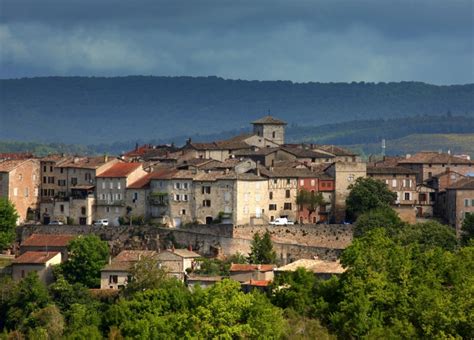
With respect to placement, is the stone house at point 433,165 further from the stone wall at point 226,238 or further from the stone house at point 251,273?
the stone house at point 251,273

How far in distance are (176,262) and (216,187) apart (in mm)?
8512

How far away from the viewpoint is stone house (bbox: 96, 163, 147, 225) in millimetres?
96250

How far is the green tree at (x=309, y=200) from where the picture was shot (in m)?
95.6

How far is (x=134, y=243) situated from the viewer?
92.1 metres

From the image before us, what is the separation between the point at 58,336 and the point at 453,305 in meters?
19.2

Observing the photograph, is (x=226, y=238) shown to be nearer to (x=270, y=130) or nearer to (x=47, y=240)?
(x=47, y=240)

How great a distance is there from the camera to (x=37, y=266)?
87062mm

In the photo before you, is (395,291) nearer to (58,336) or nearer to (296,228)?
(58,336)

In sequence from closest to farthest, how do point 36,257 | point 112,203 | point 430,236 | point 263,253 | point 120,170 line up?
point 263,253 < point 36,257 < point 430,236 < point 112,203 < point 120,170

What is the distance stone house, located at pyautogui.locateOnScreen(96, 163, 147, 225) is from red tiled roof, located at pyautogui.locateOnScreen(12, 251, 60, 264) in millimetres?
7972

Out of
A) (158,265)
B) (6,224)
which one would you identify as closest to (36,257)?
(6,224)

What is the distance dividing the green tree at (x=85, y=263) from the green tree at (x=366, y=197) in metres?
15.7

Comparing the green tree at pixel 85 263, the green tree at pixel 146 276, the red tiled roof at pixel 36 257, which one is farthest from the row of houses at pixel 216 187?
the green tree at pixel 146 276

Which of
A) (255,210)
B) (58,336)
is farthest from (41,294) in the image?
(255,210)
